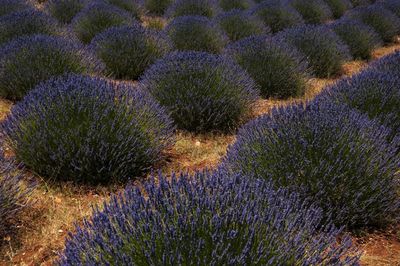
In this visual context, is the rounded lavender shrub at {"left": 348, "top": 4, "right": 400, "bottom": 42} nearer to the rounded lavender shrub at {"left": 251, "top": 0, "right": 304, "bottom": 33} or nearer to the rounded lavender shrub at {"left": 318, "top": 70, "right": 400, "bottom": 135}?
the rounded lavender shrub at {"left": 251, "top": 0, "right": 304, "bottom": 33}

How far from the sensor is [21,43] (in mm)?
5617

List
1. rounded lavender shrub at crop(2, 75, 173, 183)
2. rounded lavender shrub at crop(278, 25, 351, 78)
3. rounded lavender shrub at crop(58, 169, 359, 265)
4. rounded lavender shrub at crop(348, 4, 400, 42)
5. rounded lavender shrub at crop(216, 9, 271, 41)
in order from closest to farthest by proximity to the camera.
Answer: rounded lavender shrub at crop(58, 169, 359, 265)
rounded lavender shrub at crop(2, 75, 173, 183)
rounded lavender shrub at crop(278, 25, 351, 78)
rounded lavender shrub at crop(216, 9, 271, 41)
rounded lavender shrub at crop(348, 4, 400, 42)

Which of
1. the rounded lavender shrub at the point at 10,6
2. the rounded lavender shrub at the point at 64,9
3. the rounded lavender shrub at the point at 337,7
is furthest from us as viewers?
the rounded lavender shrub at the point at 337,7

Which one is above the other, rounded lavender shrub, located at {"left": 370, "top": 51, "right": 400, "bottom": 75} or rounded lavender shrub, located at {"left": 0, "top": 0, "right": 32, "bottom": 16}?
rounded lavender shrub, located at {"left": 370, "top": 51, "right": 400, "bottom": 75}

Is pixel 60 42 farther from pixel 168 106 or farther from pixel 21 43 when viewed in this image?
pixel 168 106

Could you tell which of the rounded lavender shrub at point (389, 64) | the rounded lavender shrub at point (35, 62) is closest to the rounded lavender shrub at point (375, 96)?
the rounded lavender shrub at point (389, 64)

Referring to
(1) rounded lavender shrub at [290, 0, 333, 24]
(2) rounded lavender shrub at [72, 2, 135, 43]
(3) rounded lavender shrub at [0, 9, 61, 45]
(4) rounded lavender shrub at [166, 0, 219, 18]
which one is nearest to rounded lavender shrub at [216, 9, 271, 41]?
(4) rounded lavender shrub at [166, 0, 219, 18]

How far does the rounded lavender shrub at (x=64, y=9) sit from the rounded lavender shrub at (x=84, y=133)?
5748 millimetres

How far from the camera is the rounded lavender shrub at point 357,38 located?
877 centimetres

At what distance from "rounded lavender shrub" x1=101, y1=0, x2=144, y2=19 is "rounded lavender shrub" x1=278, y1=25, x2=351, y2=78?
4.12m

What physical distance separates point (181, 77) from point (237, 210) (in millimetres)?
3170

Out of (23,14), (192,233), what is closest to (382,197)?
(192,233)

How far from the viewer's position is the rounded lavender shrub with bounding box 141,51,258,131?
4.92 m

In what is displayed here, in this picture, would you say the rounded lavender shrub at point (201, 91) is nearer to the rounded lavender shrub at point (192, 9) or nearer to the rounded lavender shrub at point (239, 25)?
the rounded lavender shrub at point (239, 25)
